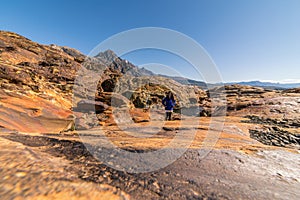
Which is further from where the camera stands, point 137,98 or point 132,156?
point 137,98

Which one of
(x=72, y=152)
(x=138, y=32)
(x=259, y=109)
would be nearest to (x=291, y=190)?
(x=72, y=152)

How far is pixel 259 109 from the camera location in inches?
691

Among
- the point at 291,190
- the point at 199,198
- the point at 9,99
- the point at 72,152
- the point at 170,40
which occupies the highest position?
the point at 170,40

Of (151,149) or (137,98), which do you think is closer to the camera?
(151,149)

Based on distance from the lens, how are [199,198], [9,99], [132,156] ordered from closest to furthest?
[199,198], [132,156], [9,99]

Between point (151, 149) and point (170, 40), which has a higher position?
point (170, 40)

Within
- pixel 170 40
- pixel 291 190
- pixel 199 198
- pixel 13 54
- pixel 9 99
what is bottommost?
pixel 291 190

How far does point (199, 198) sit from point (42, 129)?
6.56m

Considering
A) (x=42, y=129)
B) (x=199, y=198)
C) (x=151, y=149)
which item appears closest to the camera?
(x=199, y=198)

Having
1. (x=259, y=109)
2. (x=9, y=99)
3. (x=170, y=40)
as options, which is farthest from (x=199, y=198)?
(x=259, y=109)

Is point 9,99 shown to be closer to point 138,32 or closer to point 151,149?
point 138,32

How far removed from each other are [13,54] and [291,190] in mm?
20536

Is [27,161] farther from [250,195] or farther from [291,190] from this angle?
[291,190]

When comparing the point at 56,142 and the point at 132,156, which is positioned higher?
the point at 56,142
